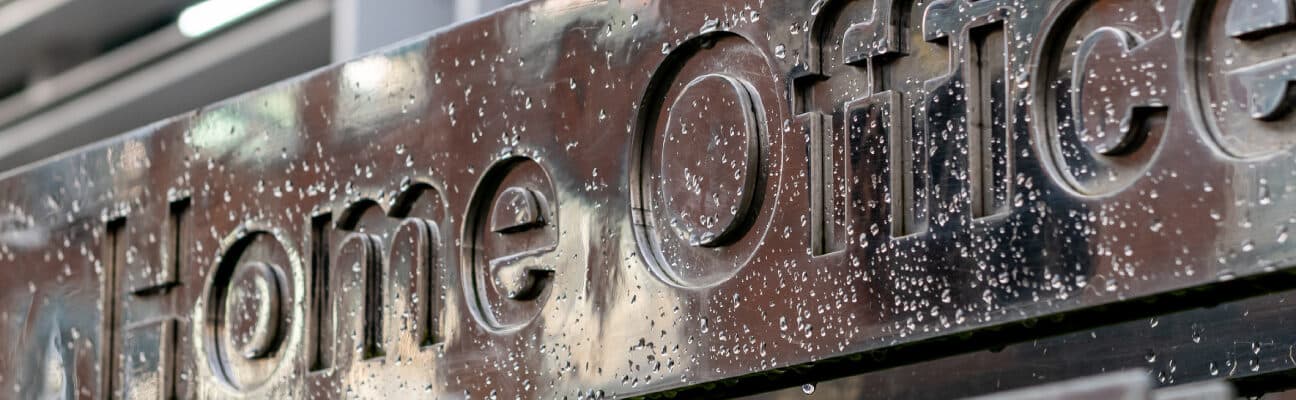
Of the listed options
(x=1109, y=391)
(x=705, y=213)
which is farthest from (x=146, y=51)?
(x=1109, y=391)

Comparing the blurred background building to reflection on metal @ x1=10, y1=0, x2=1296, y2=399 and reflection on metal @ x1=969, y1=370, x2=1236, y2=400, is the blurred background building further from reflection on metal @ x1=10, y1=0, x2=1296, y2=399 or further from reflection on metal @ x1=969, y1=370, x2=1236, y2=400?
reflection on metal @ x1=969, y1=370, x2=1236, y2=400

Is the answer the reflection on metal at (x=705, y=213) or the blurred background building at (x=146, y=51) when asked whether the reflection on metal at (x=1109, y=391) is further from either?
the blurred background building at (x=146, y=51)

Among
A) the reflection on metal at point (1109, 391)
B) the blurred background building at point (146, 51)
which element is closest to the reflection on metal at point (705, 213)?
the reflection on metal at point (1109, 391)

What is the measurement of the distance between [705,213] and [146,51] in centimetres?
485

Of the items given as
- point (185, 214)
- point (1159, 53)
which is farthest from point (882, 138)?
point (185, 214)

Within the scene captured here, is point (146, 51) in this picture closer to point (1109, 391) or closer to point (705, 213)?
point (705, 213)

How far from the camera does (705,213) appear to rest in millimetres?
2852

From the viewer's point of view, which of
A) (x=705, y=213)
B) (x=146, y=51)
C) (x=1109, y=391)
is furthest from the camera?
(x=146, y=51)

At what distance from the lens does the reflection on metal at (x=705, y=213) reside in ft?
7.68

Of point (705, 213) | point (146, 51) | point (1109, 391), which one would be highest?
point (146, 51)

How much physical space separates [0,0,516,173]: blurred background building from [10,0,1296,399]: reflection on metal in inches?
113

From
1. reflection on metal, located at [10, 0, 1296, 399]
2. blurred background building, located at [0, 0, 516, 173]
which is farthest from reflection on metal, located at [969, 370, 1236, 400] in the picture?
blurred background building, located at [0, 0, 516, 173]

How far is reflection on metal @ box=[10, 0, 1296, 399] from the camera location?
2340 mm

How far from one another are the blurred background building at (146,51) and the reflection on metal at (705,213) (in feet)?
9.42
